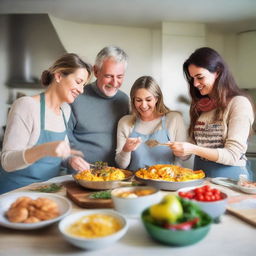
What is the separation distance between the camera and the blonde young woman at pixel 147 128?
206 centimetres

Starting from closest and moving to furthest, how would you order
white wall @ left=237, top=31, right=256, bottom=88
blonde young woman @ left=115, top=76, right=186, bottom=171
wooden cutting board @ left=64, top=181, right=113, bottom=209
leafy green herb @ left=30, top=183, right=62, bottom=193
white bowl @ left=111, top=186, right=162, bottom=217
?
1. white bowl @ left=111, top=186, right=162, bottom=217
2. wooden cutting board @ left=64, top=181, right=113, bottom=209
3. leafy green herb @ left=30, top=183, right=62, bottom=193
4. blonde young woman @ left=115, top=76, right=186, bottom=171
5. white wall @ left=237, top=31, right=256, bottom=88

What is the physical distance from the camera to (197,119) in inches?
81.4

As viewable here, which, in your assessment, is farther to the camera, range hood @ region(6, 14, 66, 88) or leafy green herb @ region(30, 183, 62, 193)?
range hood @ region(6, 14, 66, 88)

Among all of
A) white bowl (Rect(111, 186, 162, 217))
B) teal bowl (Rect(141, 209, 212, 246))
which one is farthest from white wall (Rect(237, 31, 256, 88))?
teal bowl (Rect(141, 209, 212, 246))

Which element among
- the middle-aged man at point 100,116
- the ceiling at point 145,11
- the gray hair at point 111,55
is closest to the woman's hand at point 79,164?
the middle-aged man at point 100,116

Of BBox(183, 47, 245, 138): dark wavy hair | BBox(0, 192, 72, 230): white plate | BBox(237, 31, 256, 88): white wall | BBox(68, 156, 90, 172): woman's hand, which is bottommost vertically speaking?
BBox(0, 192, 72, 230): white plate

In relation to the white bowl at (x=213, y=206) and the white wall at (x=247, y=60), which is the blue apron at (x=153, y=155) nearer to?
the white bowl at (x=213, y=206)

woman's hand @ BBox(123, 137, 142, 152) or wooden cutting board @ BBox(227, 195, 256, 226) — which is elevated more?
woman's hand @ BBox(123, 137, 142, 152)

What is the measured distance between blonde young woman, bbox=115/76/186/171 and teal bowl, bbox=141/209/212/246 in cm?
113

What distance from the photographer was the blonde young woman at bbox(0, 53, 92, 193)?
1598 millimetres

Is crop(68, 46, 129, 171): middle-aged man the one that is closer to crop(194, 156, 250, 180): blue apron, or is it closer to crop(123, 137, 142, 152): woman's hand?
crop(123, 137, 142, 152): woman's hand

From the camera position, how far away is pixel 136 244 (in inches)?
34.6

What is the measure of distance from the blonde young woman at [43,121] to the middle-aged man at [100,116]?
0.93 ft

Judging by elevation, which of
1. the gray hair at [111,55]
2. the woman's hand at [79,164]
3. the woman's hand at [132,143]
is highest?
the gray hair at [111,55]
